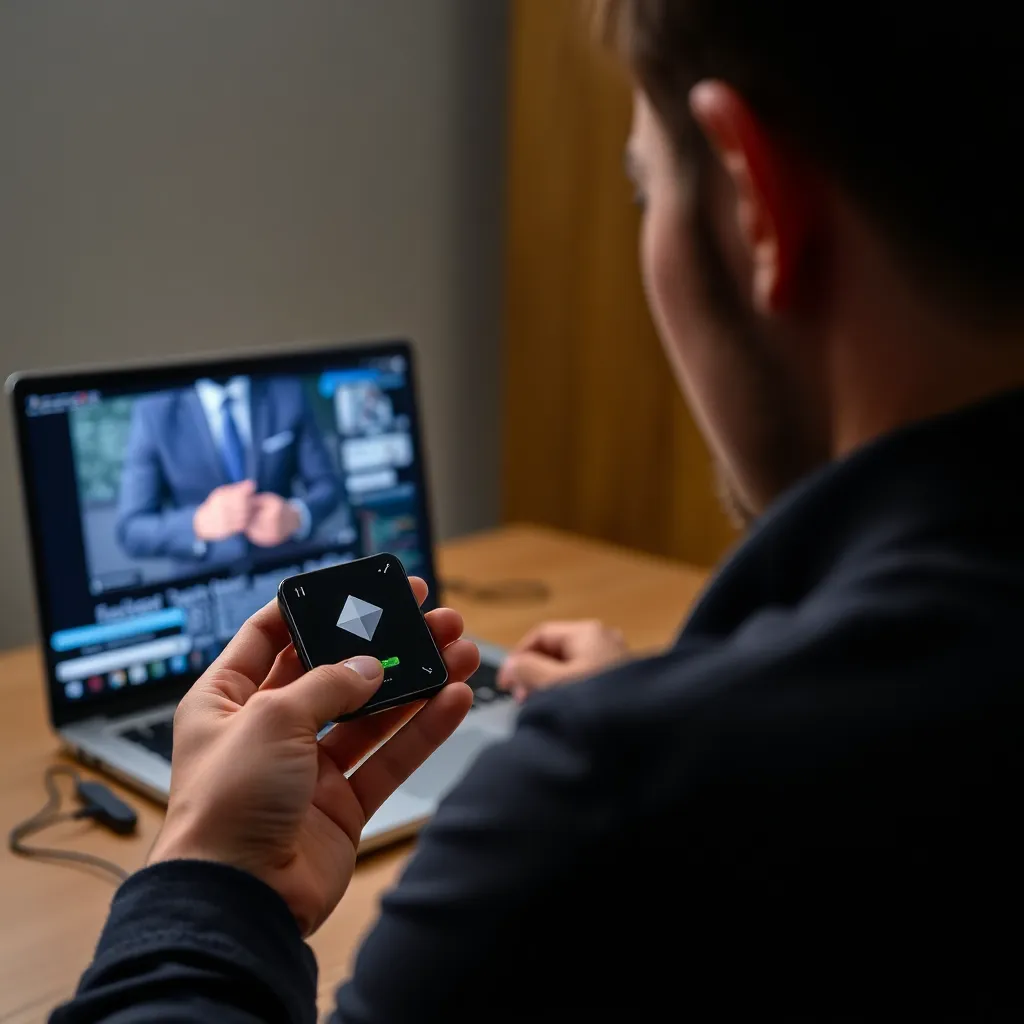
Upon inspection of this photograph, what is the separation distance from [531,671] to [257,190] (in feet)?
4.32

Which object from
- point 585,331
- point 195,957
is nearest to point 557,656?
point 195,957

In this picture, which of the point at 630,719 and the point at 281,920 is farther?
the point at 281,920

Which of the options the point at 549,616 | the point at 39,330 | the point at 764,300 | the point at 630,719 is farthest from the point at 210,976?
the point at 39,330

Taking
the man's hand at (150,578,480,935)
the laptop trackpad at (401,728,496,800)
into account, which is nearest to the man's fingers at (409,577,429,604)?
the man's hand at (150,578,480,935)

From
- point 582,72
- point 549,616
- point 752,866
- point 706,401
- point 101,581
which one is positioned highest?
point 582,72

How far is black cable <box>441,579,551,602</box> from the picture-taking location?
1667mm

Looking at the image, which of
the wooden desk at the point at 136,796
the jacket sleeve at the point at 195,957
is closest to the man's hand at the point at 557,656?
the wooden desk at the point at 136,796

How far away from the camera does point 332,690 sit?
71 centimetres

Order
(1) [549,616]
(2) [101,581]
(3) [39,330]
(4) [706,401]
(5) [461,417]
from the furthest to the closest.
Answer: (5) [461,417] < (3) [39,330] < (1) [549,616] < (2) [101,581] < (4) [706,401]

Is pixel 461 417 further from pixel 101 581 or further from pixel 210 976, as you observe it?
pixel 210 976

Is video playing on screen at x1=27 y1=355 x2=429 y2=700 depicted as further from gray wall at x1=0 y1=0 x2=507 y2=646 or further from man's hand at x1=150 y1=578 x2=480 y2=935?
gray wall at x1=0 y1=0 x2=507 y2=646

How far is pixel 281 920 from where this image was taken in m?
0.59

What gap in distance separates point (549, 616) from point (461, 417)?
3.74 feet

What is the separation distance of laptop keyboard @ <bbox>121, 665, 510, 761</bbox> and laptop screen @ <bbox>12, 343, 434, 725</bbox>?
0.05 metres
